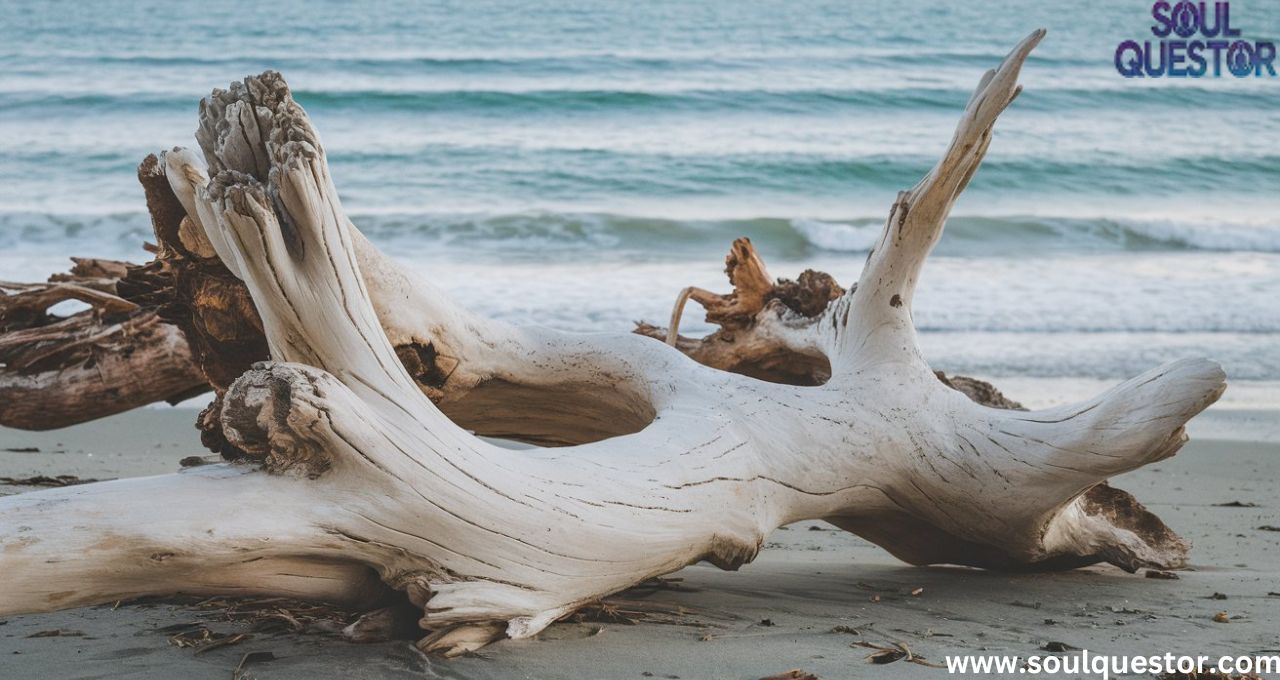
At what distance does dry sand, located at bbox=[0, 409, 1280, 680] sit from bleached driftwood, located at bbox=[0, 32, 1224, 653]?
12 cm

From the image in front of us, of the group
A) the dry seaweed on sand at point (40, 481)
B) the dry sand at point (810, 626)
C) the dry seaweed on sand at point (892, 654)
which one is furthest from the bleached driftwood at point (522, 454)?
the dry seaweed on sand at point (40, 481)

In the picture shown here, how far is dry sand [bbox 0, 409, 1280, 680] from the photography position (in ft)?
8.46

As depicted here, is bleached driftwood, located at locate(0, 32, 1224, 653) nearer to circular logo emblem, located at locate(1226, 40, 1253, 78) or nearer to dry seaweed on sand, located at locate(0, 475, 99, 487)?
dry seaweed on sand, located at locate(0, 475, 99, 487)

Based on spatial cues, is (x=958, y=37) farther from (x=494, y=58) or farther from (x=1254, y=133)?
(x=494, y=58)

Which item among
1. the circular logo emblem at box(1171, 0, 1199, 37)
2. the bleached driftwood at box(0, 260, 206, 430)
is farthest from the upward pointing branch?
the circular logo emblem at box(1171, 0, 1199, 37)

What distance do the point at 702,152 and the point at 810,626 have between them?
13.6 meters

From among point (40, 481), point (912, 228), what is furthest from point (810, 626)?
point (40, 481)

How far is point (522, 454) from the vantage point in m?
2.87

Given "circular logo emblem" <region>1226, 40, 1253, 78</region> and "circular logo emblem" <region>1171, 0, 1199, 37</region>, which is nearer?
"circular logo emblem" <region>1226, 40, 1253, 78</region>

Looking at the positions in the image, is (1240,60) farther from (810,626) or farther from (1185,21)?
(810,626)

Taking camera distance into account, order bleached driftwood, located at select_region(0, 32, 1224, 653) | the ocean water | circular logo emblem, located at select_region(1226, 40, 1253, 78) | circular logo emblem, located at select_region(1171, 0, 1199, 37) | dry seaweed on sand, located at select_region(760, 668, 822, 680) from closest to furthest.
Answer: bleached driftwood, located at select_region(0, 32, 1224, 653)
dry seaweed on sand, located at select_region(760, 668, 822, 680)
the ocean water
circular logo emblem, located at select_region(1226, 40, 1253, 78)
circular logo emblem, located at select_region(1171, 0, 1199, 37)

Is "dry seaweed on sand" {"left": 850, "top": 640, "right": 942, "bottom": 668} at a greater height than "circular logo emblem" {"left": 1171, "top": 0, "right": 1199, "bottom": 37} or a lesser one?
lesser

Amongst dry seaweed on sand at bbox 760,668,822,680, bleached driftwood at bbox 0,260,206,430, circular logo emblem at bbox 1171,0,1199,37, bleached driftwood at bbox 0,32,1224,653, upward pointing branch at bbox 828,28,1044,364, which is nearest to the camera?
bleached driftwood at bbox 0,32,1224,653

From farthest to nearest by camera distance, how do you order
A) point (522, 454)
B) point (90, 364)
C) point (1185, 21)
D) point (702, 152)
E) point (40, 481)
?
point (1185, 21) < point (702, 152) < point (40, 481) < point (90, 364) < point (522, 454)
